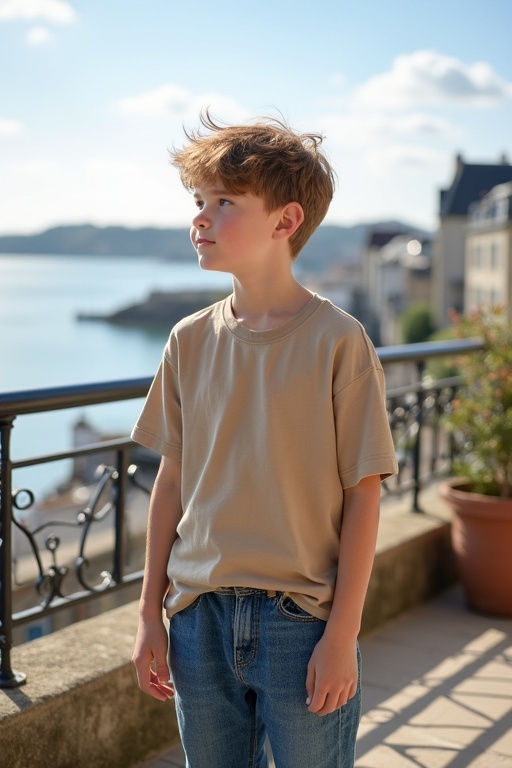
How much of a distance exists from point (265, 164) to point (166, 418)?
477 millimetres

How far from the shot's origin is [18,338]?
114000 mm

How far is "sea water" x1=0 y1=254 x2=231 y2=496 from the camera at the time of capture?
75125mm

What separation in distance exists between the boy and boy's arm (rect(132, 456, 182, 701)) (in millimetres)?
37

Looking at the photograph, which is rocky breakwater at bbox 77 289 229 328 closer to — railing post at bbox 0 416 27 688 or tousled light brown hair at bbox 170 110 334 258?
railing post at bbox 0 416 27 688

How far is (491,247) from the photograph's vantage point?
171 feet

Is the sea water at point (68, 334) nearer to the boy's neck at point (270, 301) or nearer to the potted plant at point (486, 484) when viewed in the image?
the potted plant at point (486, 484)

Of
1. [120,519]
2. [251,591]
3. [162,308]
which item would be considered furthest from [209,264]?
[162,308]

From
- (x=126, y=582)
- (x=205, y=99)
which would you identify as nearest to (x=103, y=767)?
(x=126, y=582)

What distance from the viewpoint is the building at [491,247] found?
47969 millimetres

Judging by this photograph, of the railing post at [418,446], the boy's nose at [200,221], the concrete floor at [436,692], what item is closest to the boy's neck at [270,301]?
the boy's nose at [200,221]

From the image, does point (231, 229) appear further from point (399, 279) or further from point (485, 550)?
point (399, 279)

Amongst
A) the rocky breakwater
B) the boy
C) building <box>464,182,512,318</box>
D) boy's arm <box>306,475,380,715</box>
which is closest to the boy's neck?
the boy

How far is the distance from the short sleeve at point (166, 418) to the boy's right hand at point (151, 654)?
292 mm

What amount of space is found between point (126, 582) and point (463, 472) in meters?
1.70
